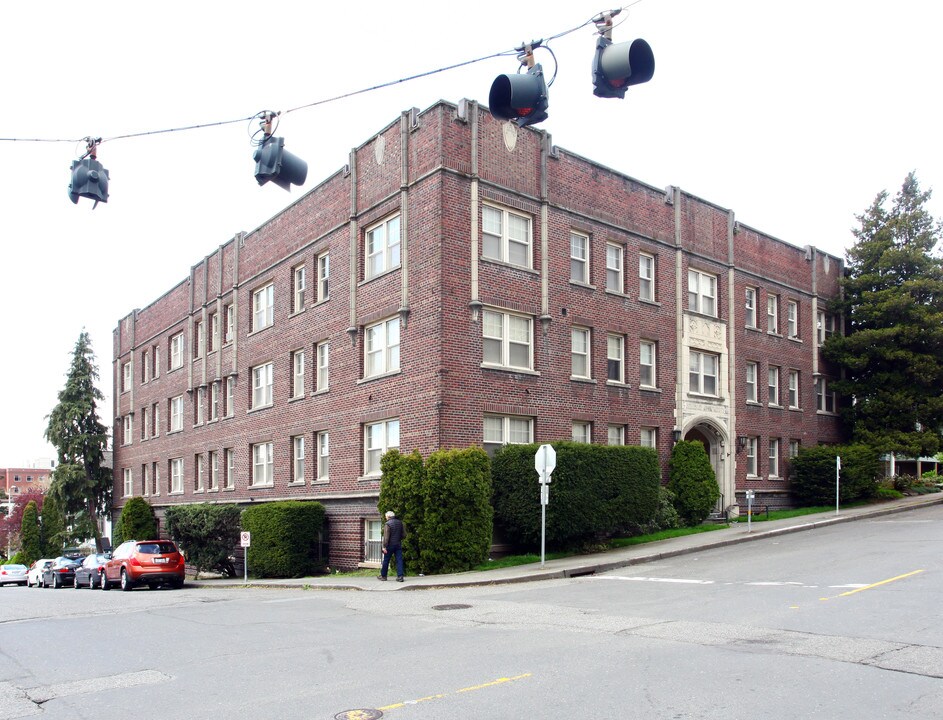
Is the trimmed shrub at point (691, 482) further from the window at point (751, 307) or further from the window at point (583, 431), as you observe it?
the window at point (751, 307)

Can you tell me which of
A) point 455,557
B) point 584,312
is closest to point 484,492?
point 455,557

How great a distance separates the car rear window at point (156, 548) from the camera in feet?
94.8

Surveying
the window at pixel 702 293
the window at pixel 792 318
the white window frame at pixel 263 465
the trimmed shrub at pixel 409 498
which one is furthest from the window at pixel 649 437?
the white window frame at pixel 263 465

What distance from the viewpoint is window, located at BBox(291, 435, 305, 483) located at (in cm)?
3070

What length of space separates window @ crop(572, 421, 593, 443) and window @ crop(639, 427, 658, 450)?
2.44m

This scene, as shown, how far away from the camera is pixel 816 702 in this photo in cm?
775

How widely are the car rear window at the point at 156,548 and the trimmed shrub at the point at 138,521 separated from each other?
14.3m

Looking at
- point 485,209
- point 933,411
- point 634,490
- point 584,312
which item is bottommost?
point 634,490

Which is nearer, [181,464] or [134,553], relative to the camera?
[134,553]

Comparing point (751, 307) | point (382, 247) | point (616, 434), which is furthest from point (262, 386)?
point (751, 307)

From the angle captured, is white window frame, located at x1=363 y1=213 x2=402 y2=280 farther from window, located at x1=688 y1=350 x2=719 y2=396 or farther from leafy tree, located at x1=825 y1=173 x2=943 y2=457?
leafy tree, located at x1=825 y1=173 x2=943 y2=457

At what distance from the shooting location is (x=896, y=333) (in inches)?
1416

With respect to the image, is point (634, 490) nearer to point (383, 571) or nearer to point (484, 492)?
point (484, 492)

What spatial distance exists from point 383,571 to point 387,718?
45.8ft
